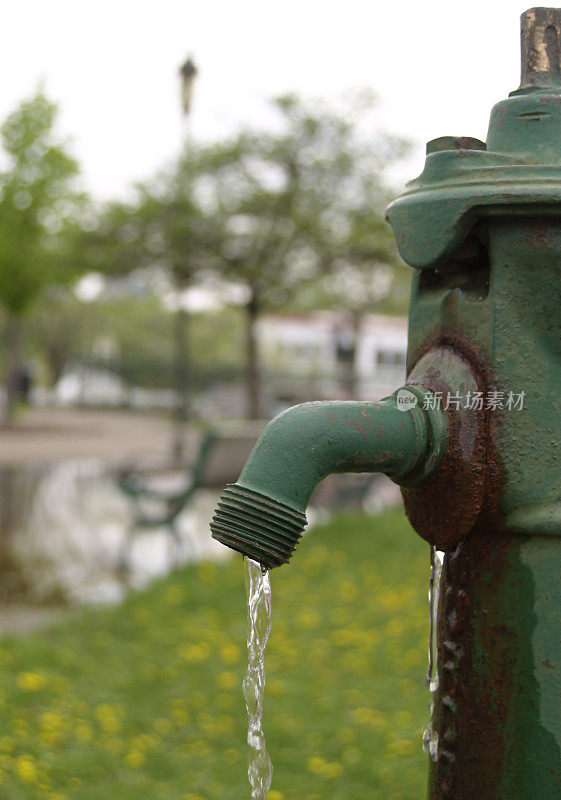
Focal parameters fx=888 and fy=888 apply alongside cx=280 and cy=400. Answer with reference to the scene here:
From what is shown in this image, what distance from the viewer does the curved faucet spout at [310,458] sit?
1.23m

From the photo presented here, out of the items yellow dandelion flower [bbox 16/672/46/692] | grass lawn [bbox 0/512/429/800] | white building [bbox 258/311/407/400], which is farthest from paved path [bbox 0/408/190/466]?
white building [bbox 258/311/407/400]

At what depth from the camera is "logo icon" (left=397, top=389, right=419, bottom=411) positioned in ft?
4.48

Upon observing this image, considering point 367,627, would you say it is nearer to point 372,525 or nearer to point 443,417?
point 372,525

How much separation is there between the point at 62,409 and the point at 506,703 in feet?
82.5

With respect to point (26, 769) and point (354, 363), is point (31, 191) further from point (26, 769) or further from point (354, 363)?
point (26, 769)

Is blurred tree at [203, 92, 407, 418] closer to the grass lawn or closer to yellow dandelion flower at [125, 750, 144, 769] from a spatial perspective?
the grass lawn

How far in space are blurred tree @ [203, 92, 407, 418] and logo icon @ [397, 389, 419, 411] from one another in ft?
35.1

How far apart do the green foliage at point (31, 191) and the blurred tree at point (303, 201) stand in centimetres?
513

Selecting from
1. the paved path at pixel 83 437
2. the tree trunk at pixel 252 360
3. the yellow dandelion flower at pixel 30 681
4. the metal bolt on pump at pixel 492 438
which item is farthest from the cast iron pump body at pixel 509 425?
the tree trunk at pixel 252 360

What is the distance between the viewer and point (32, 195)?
1653 centimetres

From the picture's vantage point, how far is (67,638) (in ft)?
15.1

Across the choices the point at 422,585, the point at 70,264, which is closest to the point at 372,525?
the point at 422,585

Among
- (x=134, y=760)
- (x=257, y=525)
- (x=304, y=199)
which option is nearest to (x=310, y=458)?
(x=257, y=525)

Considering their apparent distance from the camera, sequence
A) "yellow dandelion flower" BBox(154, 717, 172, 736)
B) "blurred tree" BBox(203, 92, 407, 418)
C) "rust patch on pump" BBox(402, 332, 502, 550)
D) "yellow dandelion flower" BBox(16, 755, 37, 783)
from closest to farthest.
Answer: "rust patch on pump" BBox(402, 332, 502, 550), "yellow dandelion flower" BBox(16, 755, 37, 783), "yellow dandelion flower" BBox(154, 717, 172, 736), "blurred tree" BBox(203, 92, 407, 418)
